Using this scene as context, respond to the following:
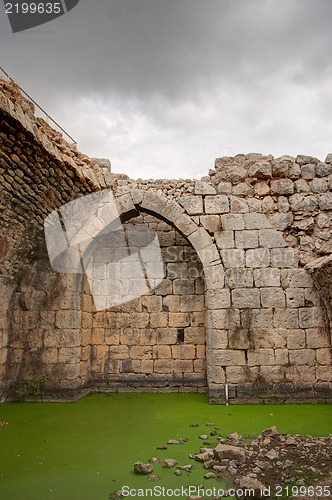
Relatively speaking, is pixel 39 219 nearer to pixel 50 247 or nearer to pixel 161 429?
pixel 50 247

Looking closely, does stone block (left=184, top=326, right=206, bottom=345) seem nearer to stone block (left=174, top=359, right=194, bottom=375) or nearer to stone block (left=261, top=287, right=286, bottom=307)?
stone block (left=174, top=359, right=194, bottom=375)

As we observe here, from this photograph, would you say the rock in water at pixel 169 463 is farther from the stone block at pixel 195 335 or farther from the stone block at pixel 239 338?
the stone block at pixel 195 335

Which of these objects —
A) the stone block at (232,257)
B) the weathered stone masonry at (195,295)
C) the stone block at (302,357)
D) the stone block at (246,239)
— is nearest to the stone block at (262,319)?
the weathered stone masonry at (195,295)

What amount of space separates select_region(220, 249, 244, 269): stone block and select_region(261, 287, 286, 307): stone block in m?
0.63

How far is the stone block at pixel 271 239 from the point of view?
5.92 m

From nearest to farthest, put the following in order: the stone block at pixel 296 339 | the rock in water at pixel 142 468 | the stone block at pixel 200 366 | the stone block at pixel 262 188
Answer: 1. the rock in water at pixel 142 468
2. the stone block at pixel 296 339
3. the stone block at pixel 262 188
4. the stone block at pixel 200 366

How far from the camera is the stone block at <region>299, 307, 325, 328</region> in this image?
560 centimetres

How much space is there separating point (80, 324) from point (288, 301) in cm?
371

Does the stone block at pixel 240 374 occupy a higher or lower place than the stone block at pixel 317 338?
lower

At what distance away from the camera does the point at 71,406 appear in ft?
18.2

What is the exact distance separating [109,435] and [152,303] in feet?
9.54

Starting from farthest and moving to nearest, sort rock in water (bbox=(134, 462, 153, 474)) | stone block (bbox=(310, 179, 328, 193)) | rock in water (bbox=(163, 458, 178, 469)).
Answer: stone block (bbox=(310, 179, 328, 193)) → rock in water (bbox=(163, 458, 178, 469)) → rock in water (bbox=(134, 462, 153, 474))

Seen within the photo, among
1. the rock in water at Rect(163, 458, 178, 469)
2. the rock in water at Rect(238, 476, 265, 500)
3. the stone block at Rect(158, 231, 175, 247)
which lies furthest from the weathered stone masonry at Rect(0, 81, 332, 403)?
the rock in water at Rect(238, 476, 265, 500)

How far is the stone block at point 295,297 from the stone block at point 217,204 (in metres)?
1.78
